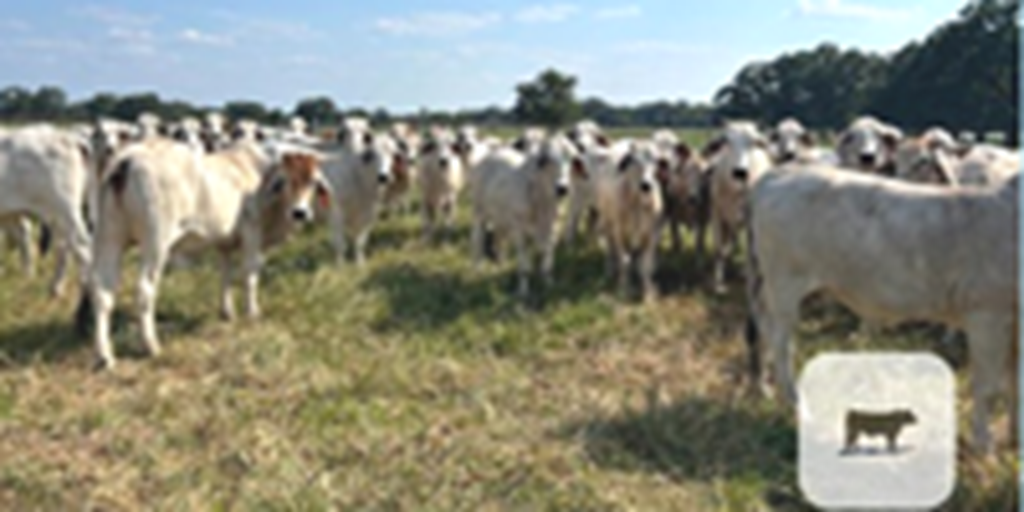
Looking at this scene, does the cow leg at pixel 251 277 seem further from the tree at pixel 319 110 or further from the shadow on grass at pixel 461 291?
the tree at pixel 319 110

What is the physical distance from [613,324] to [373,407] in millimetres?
3397

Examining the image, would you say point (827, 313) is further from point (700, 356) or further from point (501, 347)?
point (501, 347)

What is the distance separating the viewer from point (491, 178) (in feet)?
42.5

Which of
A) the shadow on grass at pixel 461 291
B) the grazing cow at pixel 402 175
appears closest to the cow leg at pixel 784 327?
the shadow on grass at pixel 461 291

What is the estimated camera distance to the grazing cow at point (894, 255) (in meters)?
6.37

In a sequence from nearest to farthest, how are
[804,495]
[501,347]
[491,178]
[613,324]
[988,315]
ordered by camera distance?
[804,495], [988,315], [501,347], [613,324], [491,178]

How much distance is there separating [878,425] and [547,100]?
51.8 metres

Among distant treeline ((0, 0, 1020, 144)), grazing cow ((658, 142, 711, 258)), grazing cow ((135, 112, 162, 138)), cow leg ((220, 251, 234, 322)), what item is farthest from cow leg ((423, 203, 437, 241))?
distant treeline ((0, 0, 1020, 144))

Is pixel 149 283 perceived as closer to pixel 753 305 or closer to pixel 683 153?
pixel 753 305

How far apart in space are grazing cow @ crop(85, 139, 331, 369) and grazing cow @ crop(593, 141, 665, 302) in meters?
3.53

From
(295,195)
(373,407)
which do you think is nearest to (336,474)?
(373,407)

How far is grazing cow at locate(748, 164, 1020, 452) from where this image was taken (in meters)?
6.37

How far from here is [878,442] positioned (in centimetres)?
623

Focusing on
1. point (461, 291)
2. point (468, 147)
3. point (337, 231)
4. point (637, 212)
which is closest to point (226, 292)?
point (461, 291)
